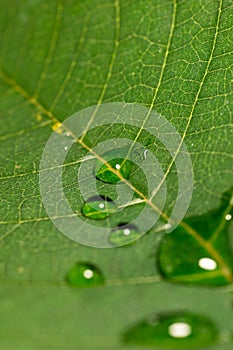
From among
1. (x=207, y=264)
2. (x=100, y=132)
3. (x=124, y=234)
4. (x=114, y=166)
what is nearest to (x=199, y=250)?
(x=207, y=264)

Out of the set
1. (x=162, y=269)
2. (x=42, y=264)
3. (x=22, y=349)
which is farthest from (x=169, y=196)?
(x=22, y=349)

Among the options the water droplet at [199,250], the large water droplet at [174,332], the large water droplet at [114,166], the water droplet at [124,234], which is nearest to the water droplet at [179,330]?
the large water droplet at [174,332]

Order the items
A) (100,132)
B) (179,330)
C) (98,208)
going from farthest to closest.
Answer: (100,132) → (98,208) → (179,330)

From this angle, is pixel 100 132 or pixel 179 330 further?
pixel 100 132

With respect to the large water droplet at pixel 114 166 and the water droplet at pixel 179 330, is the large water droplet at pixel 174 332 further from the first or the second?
the large water droplet at pixel 114 166

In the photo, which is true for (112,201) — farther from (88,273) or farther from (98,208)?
(88,273)

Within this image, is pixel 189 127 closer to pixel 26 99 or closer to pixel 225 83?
pixel 225 83
